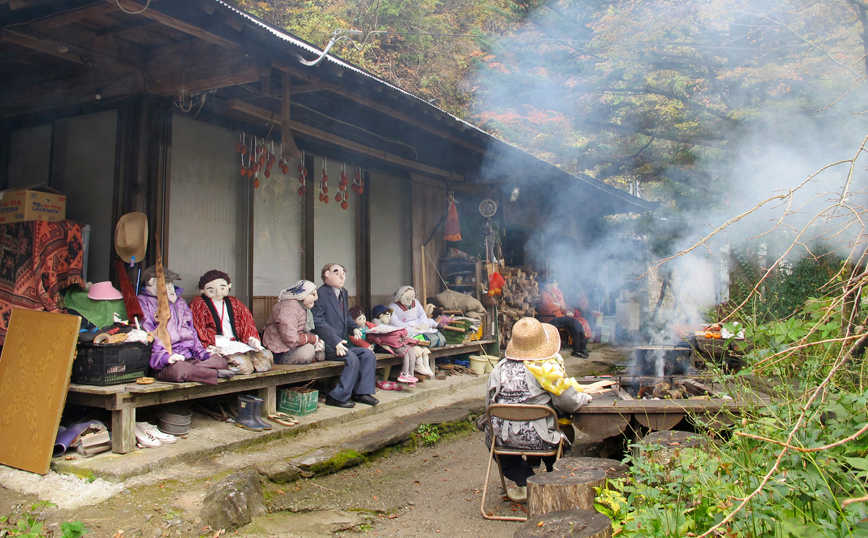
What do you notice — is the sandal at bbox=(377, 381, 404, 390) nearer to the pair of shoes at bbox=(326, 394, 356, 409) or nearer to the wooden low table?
the pair of shoes at bbox=(326, 394, 356, 409)

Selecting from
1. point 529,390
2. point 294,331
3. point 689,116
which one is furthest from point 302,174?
point 689,116

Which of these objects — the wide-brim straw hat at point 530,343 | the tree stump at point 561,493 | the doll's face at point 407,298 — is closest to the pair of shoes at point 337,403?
the doll's face at point 407,298

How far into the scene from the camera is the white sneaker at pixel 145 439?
4.72 meters

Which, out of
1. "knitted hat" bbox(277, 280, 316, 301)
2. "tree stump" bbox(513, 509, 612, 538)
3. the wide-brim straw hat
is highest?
"knitted hat" bbox(277, 280, 316, 301)

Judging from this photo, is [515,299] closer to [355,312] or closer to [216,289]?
[355,312]

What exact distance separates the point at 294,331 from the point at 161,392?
1840 mm

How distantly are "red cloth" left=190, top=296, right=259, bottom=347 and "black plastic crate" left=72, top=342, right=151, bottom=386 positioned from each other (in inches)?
35.7

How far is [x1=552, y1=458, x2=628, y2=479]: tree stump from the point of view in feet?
12.3

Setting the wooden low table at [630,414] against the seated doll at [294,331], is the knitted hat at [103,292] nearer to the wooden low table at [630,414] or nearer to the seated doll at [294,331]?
the seated doll at [294,331]

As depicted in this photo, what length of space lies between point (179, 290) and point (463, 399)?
3.93 m

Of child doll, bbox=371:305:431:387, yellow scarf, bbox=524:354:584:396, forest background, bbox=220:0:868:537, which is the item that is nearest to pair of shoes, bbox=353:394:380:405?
child doll, bbox=371:305:431:387

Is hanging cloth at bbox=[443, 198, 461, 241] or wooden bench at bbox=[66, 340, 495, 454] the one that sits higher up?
hanging cloth at bbox=[443, 198, 461, 241]

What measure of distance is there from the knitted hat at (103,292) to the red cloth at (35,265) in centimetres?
19

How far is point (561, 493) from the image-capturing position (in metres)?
3.38
